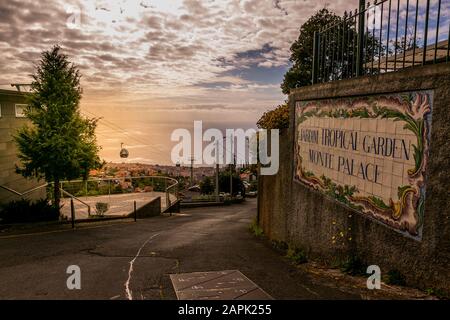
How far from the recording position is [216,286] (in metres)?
5.39

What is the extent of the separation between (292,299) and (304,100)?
4.48 m

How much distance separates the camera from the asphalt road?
531cm

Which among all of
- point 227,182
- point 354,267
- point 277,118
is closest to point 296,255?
point 354,267

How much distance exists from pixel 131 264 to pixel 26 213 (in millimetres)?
7274

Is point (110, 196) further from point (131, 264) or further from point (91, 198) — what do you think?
point (131, 264)

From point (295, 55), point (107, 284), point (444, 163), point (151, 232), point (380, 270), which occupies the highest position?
point (295, 55)

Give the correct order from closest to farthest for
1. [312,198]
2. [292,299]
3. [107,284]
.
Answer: [292,299]
[107,284]
[312,198]

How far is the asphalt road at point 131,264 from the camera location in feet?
17.4

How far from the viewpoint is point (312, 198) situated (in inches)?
291

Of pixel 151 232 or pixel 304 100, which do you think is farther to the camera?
pixel 151 232

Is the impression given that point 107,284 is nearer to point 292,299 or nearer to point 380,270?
point 292,299

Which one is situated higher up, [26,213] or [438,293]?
[438,293]

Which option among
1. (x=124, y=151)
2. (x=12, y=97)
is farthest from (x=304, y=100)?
(x=124, y=151)
